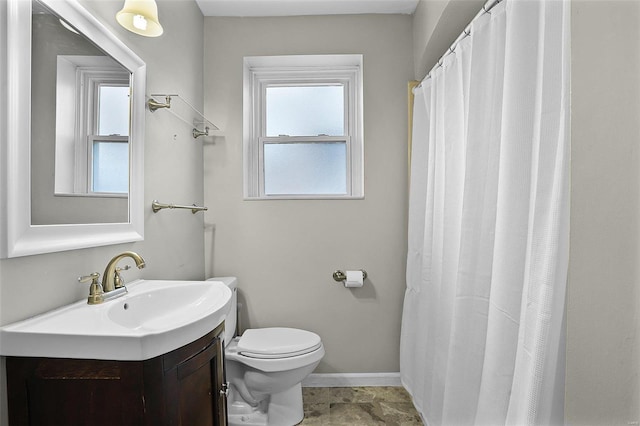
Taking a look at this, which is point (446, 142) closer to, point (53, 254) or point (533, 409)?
point (533, 409)

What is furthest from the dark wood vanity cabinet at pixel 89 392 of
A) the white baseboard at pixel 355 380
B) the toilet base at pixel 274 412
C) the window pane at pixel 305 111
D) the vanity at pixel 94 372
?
the window pane at pixel 305 111

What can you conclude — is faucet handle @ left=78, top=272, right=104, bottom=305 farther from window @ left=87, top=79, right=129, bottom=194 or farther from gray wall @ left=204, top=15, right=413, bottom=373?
gray wall @ left=204, top=15, right=413, bottom=373

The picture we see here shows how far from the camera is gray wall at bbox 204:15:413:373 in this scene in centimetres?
225

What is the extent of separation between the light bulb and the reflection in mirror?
16 centimetres

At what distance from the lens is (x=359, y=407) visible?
2002 mm

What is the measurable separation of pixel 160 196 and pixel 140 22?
74cm

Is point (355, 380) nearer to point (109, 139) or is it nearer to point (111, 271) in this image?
point (111, 271)

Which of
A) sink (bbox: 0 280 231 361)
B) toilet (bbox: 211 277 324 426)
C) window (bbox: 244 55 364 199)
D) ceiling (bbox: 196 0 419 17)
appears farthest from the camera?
window (bbox: 244 55 364 199)

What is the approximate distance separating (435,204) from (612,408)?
1.15 meters

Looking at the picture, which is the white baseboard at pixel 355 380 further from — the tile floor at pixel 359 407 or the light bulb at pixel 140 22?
the light bulb at pixel 140 22

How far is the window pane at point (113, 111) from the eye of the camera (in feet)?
4.13

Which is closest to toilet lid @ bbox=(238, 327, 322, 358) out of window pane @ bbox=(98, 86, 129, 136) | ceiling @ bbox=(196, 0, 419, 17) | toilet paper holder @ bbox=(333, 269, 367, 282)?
toilet paper holder @ bbox=(333, 269, 367, 282)

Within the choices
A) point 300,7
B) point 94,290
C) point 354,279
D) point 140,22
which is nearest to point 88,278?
point 94,290

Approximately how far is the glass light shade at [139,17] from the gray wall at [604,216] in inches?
52.7
